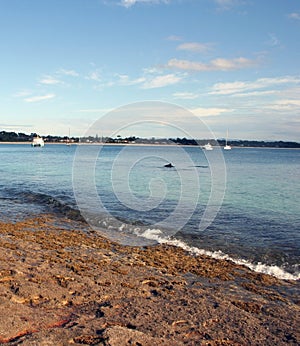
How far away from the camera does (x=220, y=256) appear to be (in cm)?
1500

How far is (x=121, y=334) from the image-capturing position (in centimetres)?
680

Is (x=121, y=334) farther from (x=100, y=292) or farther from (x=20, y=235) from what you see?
(x=20, y=235)

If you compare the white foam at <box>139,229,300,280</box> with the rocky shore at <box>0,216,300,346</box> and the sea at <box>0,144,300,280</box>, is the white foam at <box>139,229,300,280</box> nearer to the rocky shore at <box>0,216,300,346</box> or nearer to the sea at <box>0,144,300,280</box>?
the sea at <box>0,144,300,280</box>

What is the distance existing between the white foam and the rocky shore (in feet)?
2.27

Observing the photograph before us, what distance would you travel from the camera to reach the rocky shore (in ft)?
23.2

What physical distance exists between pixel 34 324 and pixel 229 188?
36150 mm

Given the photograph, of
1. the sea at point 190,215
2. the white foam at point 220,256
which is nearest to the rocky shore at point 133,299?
the white foam at point 220,256

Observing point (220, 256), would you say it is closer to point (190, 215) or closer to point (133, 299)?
point (133, 299)

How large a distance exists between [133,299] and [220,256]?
682cm

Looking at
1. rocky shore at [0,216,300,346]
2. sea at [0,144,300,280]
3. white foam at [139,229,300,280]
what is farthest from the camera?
sea at [0,144,300,280]

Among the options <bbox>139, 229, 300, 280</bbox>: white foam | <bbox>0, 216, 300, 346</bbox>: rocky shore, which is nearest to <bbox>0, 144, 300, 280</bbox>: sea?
<bbox>139, 229, 300, 280</bbox>: white foam

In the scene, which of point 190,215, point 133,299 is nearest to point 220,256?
point 133,299

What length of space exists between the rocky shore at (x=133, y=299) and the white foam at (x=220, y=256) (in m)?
0.69

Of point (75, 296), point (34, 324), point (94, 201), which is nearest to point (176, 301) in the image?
point (75, 296)
